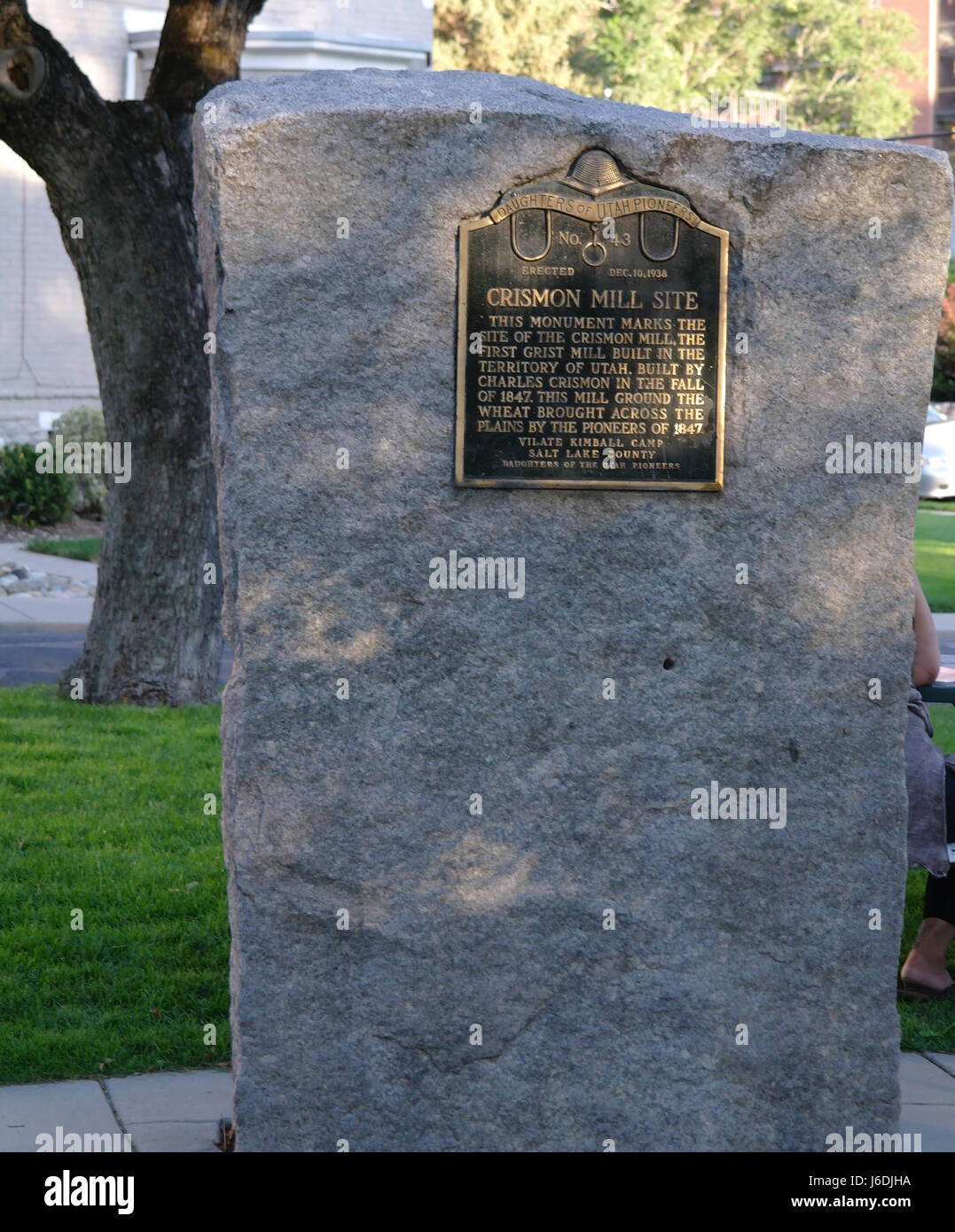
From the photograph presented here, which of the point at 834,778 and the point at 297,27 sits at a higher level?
the point at 297,27

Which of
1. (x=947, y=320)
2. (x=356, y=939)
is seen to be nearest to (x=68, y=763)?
(x=356, y=939)

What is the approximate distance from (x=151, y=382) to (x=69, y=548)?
805 cm

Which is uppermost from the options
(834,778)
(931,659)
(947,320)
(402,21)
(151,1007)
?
(402,21)

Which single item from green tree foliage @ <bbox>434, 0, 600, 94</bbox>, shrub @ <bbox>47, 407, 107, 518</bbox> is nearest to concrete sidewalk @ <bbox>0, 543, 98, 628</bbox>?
shrub @ <bbox>47, 407, 107, 518</bbox>

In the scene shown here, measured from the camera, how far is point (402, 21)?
757 inches

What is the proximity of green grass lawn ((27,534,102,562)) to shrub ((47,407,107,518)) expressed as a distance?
1.63 meters

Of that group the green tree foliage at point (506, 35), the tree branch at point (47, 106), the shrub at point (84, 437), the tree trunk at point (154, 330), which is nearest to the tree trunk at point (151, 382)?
the tree trunk at point (154, 330)

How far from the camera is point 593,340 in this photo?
12.0 ft

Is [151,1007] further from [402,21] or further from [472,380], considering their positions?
[402,21]

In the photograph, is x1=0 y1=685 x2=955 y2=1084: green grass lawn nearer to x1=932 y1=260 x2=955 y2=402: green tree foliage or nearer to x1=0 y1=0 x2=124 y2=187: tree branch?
x1=0 y1=0 x2=124 y2=187: tree branch

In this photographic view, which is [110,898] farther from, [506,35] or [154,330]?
[506,35]

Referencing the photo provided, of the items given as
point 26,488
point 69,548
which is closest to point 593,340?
point 69,548

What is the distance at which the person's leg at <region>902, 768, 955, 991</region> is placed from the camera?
4.90 meters

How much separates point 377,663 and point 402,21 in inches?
693
